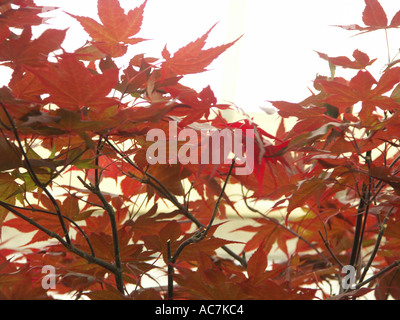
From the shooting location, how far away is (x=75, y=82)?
324 mm

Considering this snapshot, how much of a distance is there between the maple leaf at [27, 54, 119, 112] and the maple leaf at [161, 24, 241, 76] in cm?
8

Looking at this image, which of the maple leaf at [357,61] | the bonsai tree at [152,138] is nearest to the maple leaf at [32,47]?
the bonsai tree at [152,138]

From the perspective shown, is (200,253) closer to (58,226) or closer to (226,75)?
(58,226)

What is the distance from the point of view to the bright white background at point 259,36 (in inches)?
59.0

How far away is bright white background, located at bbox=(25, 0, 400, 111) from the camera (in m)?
1.50

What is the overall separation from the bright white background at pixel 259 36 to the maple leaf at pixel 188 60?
106 centimetres

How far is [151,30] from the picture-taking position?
1.52 metres

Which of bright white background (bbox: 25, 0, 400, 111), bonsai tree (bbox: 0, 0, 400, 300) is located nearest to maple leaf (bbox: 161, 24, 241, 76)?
bonsai tree (bbox: 0, 0, 400, 300)

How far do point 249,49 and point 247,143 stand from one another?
137 cm

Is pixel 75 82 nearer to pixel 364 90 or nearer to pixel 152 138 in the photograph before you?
pixel 152 138

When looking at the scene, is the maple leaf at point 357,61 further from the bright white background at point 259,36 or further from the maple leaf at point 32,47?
the bright white background at point 259,36

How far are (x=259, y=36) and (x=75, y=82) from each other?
1404mm

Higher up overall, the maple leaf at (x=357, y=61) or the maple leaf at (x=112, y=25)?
the maple leaf at (x=112, y=25)
